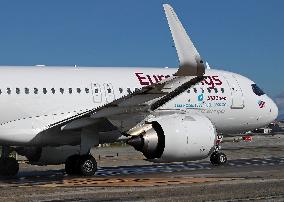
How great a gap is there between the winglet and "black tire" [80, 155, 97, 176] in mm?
6696

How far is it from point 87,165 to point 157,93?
18.1ft

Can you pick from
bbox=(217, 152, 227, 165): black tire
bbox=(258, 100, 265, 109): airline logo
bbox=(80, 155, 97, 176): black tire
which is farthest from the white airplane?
bbox=(217, 152, 227, 165): black tire

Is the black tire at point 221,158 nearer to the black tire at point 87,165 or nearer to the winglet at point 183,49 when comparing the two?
the black tire at point 87,165

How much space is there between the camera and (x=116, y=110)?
1981 cm

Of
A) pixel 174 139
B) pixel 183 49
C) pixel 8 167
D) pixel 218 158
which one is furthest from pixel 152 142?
pixel 218 158

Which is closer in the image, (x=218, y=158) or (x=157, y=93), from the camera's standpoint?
(x=157, y=93)

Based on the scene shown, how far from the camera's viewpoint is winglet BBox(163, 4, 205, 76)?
54.4 feet

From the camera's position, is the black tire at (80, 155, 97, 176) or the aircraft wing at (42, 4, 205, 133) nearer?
the aircraft wing at (42, 4, 205, 133)

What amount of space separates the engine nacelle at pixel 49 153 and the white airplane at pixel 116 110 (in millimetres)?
43

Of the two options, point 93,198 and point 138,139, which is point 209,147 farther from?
point 93,198

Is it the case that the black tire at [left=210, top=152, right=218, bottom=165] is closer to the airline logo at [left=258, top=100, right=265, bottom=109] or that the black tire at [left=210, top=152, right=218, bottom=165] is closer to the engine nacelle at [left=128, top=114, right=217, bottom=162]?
the airline logo at [left=258, top=100, right=265, bottom=109]

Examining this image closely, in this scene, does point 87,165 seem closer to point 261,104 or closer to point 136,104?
point 136,104

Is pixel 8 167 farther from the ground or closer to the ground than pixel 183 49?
closer to the ground

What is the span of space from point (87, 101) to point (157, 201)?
10.4 m
